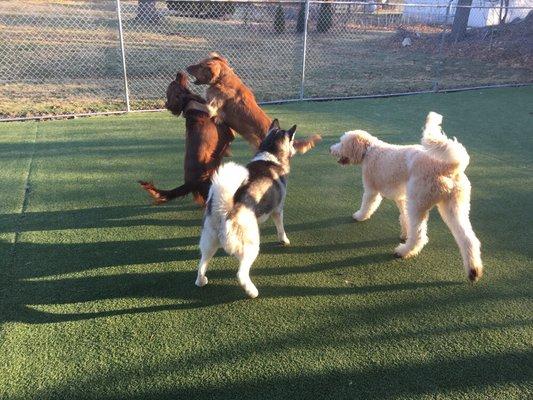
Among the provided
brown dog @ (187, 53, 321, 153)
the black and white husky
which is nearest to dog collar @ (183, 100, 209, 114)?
brown dog @ (187, 53, 321, 153)

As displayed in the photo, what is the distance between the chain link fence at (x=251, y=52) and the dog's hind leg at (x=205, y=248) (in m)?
5.70

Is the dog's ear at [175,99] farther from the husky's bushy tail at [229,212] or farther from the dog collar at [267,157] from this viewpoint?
the husky's bushy tail at [229,212]

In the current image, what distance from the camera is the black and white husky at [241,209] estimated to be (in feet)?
9.29

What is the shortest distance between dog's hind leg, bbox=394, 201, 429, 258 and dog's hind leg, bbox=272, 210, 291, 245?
1027 millimetres

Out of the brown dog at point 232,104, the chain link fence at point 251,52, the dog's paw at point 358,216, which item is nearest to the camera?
the dog's paw at point 358,216

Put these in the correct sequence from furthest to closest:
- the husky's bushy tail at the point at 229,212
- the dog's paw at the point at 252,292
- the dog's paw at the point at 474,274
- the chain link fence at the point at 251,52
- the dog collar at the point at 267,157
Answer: the chain link fence at the point at 251,52 → the dog collar at the point at 267,157 → the dog's paw at the point at 474,274 → the dog's paw at the point at 252,292 → the husky's bushy tail at the point at 229,212

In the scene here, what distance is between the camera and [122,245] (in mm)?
3848

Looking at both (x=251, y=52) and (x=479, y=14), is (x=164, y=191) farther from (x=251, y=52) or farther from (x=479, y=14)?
(x=479, y=14)

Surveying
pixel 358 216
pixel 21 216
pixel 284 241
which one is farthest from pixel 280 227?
pixel 21 216

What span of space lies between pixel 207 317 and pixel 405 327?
4.69ft

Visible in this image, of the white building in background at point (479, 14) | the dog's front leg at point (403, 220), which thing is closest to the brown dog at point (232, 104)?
the dog's front leg at point (403, 220)

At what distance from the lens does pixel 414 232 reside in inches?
141

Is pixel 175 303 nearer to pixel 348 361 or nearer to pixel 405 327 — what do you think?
pixel 348 361

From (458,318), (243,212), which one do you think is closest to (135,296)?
(243,212)
